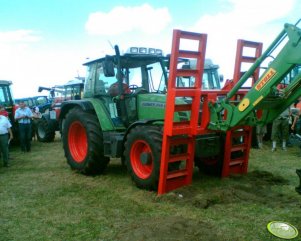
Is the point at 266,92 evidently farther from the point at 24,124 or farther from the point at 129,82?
the point at 24,124

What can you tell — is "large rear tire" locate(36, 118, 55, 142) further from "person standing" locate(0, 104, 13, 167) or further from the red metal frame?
the red metal frame

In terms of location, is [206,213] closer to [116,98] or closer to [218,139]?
[218,139]

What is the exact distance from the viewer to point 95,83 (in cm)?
720

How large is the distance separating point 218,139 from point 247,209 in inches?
59.3

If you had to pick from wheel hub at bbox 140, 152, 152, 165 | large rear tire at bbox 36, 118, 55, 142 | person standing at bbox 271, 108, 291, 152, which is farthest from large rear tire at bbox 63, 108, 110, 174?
large rear tire at bbox 36, 118, 55, 142

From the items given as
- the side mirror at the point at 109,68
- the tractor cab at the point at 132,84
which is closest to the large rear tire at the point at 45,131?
the tractor cab at the point at 132,84

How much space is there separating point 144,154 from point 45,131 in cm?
839

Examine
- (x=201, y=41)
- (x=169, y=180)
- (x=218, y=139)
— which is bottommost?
(x=169, y=180)

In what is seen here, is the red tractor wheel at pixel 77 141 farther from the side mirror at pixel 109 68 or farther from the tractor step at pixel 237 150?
the tractor step at pixel 237 150

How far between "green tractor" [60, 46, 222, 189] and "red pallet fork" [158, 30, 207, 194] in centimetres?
26

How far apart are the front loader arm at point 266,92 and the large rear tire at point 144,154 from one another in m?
0.86

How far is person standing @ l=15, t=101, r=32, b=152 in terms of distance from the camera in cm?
1062

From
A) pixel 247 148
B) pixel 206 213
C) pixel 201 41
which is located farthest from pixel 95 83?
pixel 206 213

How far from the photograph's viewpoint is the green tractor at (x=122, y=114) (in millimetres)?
5891
